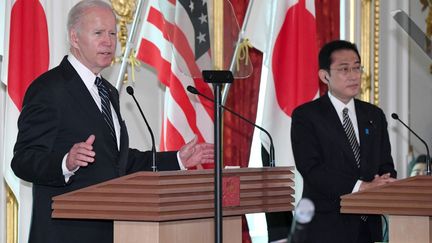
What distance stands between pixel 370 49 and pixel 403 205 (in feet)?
12.5

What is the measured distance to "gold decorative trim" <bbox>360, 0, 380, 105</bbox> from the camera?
25.1 ft

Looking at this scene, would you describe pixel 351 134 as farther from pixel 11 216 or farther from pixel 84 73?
pixel 11 216

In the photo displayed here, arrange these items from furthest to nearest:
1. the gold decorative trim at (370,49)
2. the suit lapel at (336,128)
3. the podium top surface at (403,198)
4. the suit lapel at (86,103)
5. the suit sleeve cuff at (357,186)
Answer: the gold decorative trim at (370,49) → the suit lapel at (336,128) → the suit sleeve cuff at (357,186) → the podium top surface at (403,198) → the suit lapel at (86,103)

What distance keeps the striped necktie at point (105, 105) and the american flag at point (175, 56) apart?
1783mm

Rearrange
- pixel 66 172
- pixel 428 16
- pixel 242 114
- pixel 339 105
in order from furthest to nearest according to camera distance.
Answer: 1. pixel 428 16
2. pixel 242 114
3. pixel 339 105
4. pixel 66 172

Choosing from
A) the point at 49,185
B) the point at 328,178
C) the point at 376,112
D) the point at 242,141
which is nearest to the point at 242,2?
the point at 242,141

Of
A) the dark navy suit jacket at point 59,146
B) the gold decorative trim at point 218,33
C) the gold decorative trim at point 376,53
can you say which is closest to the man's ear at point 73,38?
the dark navy suit jacket at point 59,146

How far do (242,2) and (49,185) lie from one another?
3151 millimetres

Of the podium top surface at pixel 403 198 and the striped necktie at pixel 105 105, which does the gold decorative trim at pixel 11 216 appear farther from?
the podium top surface at pixel 403 198

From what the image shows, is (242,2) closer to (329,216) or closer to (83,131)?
(329,216)

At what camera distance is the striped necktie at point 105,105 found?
384 centimetres

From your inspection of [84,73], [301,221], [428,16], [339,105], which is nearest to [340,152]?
[339,105]

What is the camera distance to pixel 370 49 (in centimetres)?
772

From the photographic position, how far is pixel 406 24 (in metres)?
7.84
